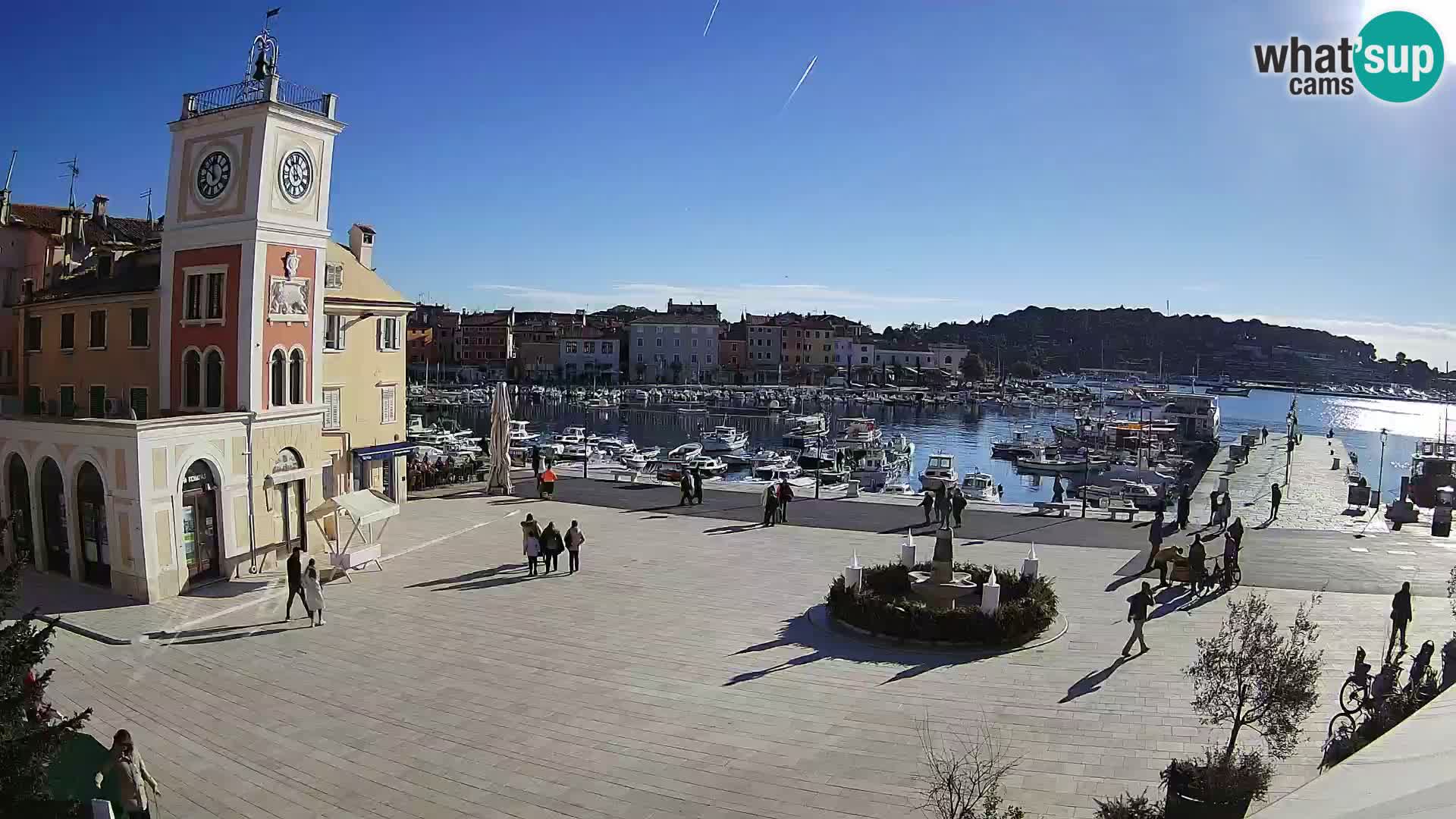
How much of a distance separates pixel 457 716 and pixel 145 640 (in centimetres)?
657

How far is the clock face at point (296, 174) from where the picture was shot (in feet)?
62.6

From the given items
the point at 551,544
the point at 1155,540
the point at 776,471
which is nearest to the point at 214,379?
the point at 551,544

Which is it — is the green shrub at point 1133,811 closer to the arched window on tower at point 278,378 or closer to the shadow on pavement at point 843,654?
the shadow on pavement at point 843,654

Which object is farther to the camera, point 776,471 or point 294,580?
point 776,471

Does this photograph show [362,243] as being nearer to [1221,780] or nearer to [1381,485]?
[1221,780]

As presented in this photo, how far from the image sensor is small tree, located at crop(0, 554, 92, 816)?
24.4 feet

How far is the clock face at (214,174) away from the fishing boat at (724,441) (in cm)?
4813

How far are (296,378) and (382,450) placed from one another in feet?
21.3

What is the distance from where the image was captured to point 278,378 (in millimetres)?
19438

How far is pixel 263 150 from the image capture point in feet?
61.0

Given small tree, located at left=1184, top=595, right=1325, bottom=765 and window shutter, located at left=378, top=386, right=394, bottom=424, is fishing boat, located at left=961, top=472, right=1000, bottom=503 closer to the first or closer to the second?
window shutter, located at left=378, top=386, right=394, bottom=424

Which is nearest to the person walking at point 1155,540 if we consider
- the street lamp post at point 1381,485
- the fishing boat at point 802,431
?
the street lamp post at point 1381,485

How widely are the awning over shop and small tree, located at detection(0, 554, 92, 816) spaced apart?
694 inches

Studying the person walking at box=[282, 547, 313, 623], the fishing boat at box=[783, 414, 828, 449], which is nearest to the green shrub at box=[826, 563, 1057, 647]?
the person walking at box=[282, 547, 313, 623]
